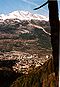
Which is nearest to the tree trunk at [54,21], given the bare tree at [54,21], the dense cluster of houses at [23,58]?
the bare tree at [54,21]

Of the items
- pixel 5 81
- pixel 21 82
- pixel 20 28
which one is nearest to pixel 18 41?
pixel 20 28

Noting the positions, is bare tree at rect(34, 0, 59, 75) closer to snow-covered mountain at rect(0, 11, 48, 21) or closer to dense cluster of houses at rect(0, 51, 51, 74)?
dense cluster of houses at rect(0, 51, 51, 74)

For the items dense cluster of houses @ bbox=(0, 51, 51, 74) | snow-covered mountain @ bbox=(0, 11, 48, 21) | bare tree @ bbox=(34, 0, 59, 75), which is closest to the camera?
bare tree @ bbox=(34, 0, 59, 75)

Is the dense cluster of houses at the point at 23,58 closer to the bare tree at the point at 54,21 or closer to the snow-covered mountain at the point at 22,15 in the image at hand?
the snow-covered mountain at the point at 22,15

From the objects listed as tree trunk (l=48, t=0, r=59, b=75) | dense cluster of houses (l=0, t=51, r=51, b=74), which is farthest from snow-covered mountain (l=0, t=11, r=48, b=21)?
tree trunk (l=48, t=0, r=59, b=75)

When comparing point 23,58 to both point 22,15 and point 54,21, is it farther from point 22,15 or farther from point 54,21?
point 54,21

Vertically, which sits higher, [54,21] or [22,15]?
[22,15]

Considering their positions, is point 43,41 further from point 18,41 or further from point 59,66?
point 59,66

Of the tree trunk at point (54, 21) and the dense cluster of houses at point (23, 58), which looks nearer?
the tree trunk at point (54, 21)

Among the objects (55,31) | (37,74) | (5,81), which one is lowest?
(5,81)

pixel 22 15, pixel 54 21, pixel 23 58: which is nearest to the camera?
pixel 54 21

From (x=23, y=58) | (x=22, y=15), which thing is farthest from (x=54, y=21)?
(x=22, y=15)
